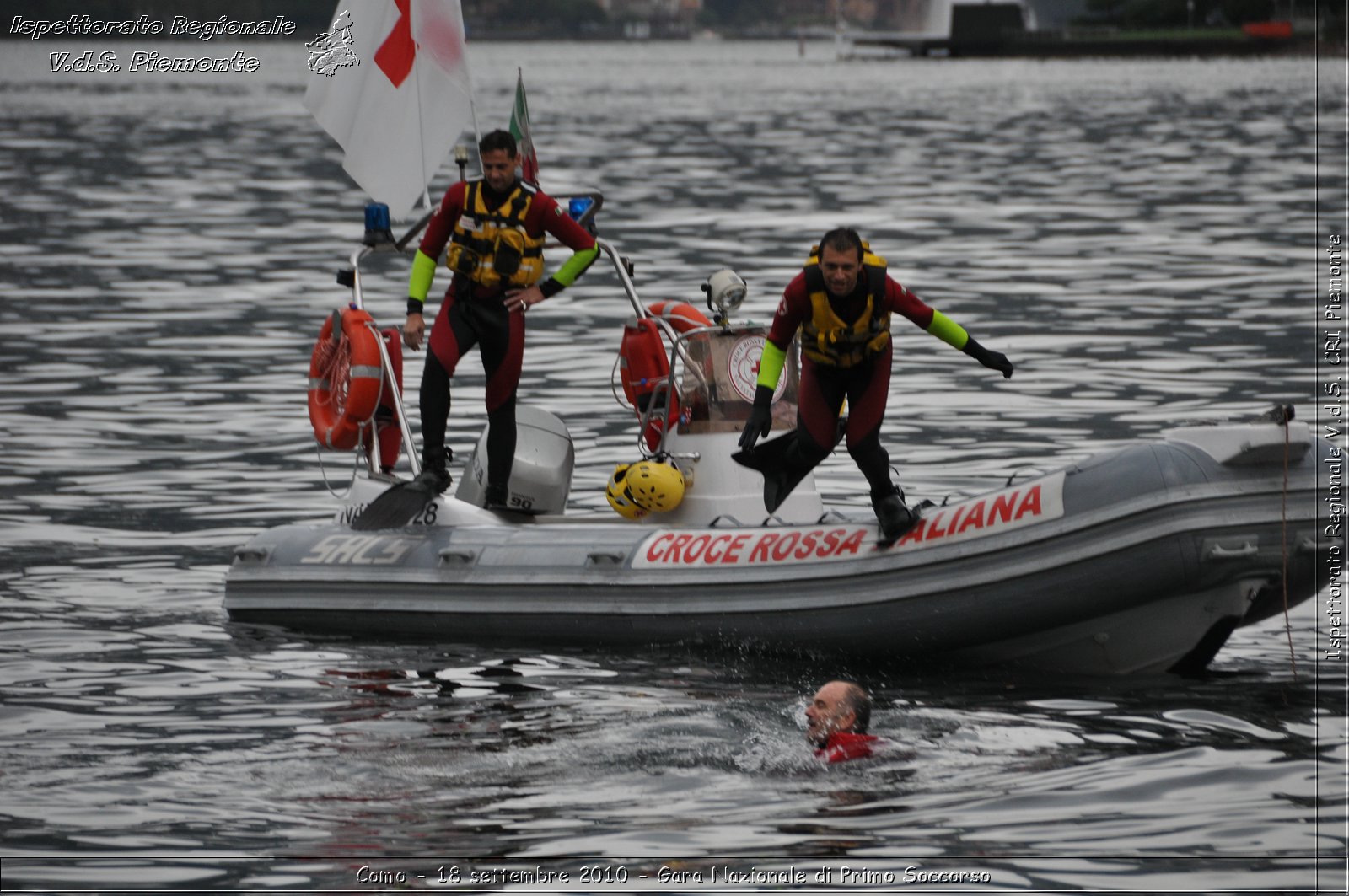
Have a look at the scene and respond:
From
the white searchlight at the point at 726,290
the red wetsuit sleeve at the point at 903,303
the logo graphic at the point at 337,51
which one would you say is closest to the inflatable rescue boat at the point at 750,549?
the white searchlight at the point at 726,290

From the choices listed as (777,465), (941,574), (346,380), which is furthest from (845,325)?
(346,380)

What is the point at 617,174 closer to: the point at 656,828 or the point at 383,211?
the point at 383,211

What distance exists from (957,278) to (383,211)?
14.0m

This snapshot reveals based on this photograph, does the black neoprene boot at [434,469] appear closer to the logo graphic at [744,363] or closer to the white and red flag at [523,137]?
the logo graphic at [744,363]

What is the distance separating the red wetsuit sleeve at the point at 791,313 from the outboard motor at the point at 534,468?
2349 mm

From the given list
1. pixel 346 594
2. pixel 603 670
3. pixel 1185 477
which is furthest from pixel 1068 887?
pixel 346 594

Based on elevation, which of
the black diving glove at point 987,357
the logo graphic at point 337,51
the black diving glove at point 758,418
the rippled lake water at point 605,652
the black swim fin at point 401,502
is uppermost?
the logo graphic at point 337,51

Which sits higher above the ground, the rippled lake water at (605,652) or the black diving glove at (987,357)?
the black diving glove at (987,357)

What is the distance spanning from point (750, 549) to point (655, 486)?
90 centimetres

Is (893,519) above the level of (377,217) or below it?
below

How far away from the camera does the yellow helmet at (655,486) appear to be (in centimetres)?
1062

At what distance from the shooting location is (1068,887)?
279 inches

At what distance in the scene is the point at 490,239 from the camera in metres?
10.6

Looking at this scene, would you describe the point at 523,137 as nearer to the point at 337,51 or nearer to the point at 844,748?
the point at 337,51
